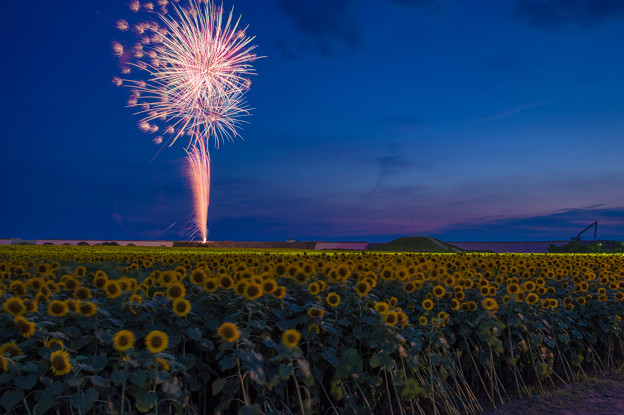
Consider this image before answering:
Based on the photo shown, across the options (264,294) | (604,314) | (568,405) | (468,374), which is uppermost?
(264,294)

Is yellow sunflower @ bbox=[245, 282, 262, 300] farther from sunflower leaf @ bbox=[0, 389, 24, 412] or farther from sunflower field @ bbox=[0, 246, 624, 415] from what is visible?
sunflower leaf @ bbox=[0, 389, 24, 412]

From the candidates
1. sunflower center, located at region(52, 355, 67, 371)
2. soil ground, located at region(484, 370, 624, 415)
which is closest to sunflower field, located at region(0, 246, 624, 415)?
sunflower center, located at region(52, 355, 67, 371)

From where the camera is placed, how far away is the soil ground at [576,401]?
218 inches

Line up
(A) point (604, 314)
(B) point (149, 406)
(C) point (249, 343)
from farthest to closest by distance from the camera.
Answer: (A) point (604, 314), (C) point (249, 343), (B) point (149, 406)

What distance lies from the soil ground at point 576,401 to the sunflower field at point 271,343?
0.69ft

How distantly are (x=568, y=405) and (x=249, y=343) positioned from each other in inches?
187

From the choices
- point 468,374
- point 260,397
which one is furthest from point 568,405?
point 260,397

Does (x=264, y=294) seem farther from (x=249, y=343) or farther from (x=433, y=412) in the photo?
(x=433, y=412)

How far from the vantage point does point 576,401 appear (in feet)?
19.2

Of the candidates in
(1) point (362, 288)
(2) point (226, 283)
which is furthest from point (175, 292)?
(1) point (362, 288)

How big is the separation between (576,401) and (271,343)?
4.73 metres

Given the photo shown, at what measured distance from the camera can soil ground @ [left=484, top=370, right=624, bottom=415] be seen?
5.54 metres

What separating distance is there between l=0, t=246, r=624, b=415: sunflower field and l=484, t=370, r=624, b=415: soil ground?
0.69 feet

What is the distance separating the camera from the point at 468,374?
5805mm
